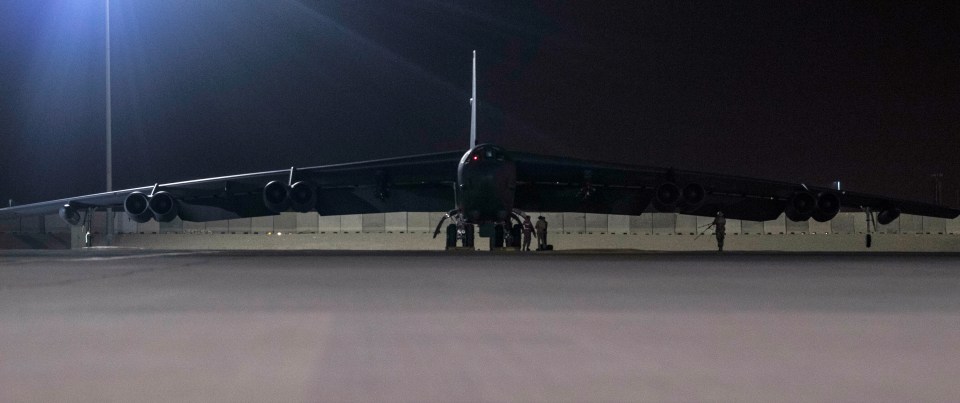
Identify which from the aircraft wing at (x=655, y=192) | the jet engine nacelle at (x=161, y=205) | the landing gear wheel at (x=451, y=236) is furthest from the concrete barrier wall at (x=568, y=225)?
the jet engine nacelle at (x=161, y=205)

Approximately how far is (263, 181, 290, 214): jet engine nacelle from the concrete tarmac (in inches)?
571

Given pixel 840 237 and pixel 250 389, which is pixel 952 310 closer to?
pixel 250 389

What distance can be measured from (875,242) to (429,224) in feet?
66.6

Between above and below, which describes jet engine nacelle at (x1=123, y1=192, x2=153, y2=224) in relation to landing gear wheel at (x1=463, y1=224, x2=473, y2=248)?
above

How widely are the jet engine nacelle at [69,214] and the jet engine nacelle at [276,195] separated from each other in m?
7.47

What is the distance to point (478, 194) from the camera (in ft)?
77.8

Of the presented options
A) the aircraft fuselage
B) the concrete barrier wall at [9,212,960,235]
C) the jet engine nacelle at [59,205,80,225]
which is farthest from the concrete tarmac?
the concrete barrier wall at [9,212,960,235]

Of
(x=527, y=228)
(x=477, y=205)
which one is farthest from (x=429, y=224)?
(x=477, y=205)

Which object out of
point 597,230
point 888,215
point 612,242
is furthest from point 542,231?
point 597,230

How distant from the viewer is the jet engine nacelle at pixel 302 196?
2684 cm

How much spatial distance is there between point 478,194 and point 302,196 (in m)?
6.36

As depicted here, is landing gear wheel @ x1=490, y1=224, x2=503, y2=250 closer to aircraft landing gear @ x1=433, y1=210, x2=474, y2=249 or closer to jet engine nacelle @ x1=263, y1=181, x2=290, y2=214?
aircraft landing gear @ x1=433, y1=210, x2=474, y2=249

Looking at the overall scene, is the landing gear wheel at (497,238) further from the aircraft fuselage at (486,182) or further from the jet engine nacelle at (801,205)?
the jet engine nacelle at (801,205)

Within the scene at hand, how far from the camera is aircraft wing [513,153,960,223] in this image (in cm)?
2716
